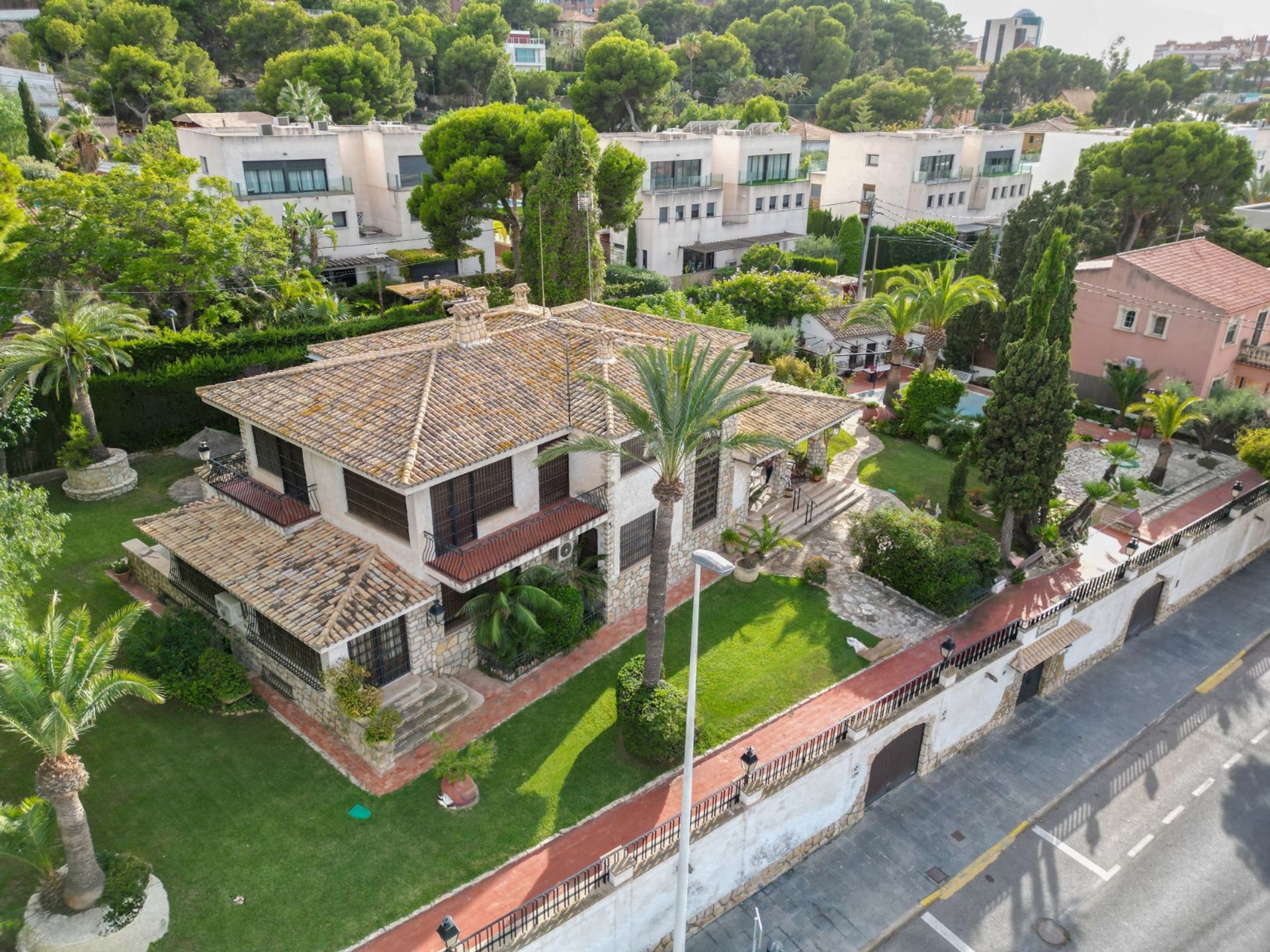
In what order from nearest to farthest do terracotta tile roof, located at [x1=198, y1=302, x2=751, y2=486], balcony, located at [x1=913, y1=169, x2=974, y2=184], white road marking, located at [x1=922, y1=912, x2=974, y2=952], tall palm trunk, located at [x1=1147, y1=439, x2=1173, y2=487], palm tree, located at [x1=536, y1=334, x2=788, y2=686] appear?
white road marking, located at [x1=922, y1=912, x2=974, y2=952]
palm tree, located at [x1=536, y1=334, x2=788, y2=686]
terracotta tile roof, located at [x1=198, y1=302, x2=751, y2=486]
tall palm trunk, located at [x1=1147, y1=439, x2=1173, y2=487]
balcony, located at [x1=913, y1=169, x2=974, y2=184]

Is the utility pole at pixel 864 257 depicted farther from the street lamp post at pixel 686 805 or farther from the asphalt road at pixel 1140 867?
the street lamp post at pixel 686 805

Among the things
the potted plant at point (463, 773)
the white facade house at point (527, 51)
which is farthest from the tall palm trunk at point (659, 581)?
the white facade house at point (527, 51)

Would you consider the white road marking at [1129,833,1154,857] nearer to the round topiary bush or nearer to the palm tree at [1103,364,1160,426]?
the round topiary bush

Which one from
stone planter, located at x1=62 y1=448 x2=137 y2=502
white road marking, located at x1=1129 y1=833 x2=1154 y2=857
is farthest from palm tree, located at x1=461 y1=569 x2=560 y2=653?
stone planter, located at x1=62 y1=448 x2=137 y2=502

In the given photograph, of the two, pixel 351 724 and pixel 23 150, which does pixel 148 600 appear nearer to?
pixel 351 724

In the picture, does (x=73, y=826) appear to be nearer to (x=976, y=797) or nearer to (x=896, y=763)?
(x=896, y=763)

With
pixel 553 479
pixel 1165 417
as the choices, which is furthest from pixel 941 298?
pixel 553 479

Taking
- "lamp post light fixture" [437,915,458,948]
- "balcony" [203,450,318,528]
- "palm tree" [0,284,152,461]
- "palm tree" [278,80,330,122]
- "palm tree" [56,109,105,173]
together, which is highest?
"palm tree" [278,80,330,122]
